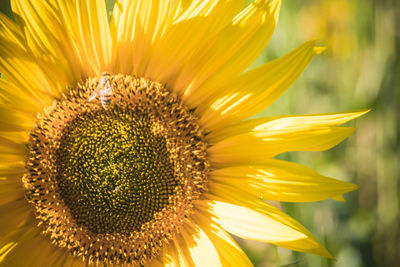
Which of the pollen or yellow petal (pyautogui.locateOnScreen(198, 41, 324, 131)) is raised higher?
yellow petal (pyautogui.locateOnScreen(198, 41, 324, 131))

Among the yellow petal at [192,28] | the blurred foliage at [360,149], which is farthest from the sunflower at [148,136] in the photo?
the blurred foliage at [360,149]

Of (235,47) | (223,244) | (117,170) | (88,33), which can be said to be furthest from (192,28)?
(223,244)

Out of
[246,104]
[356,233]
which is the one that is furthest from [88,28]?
[356,233]

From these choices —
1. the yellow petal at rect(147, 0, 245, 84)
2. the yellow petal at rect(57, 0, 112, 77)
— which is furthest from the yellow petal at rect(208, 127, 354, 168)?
the yellow petal at rect(57, 0, 112, 77)

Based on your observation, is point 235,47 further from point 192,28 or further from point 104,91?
point 104,91

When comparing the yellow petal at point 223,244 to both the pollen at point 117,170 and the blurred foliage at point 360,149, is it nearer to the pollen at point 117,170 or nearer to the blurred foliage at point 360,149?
the pollen at point 117,170

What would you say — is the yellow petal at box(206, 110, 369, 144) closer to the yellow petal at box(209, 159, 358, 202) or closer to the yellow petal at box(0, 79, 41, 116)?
the yellow petal at box(209, 159, 358, 202)
